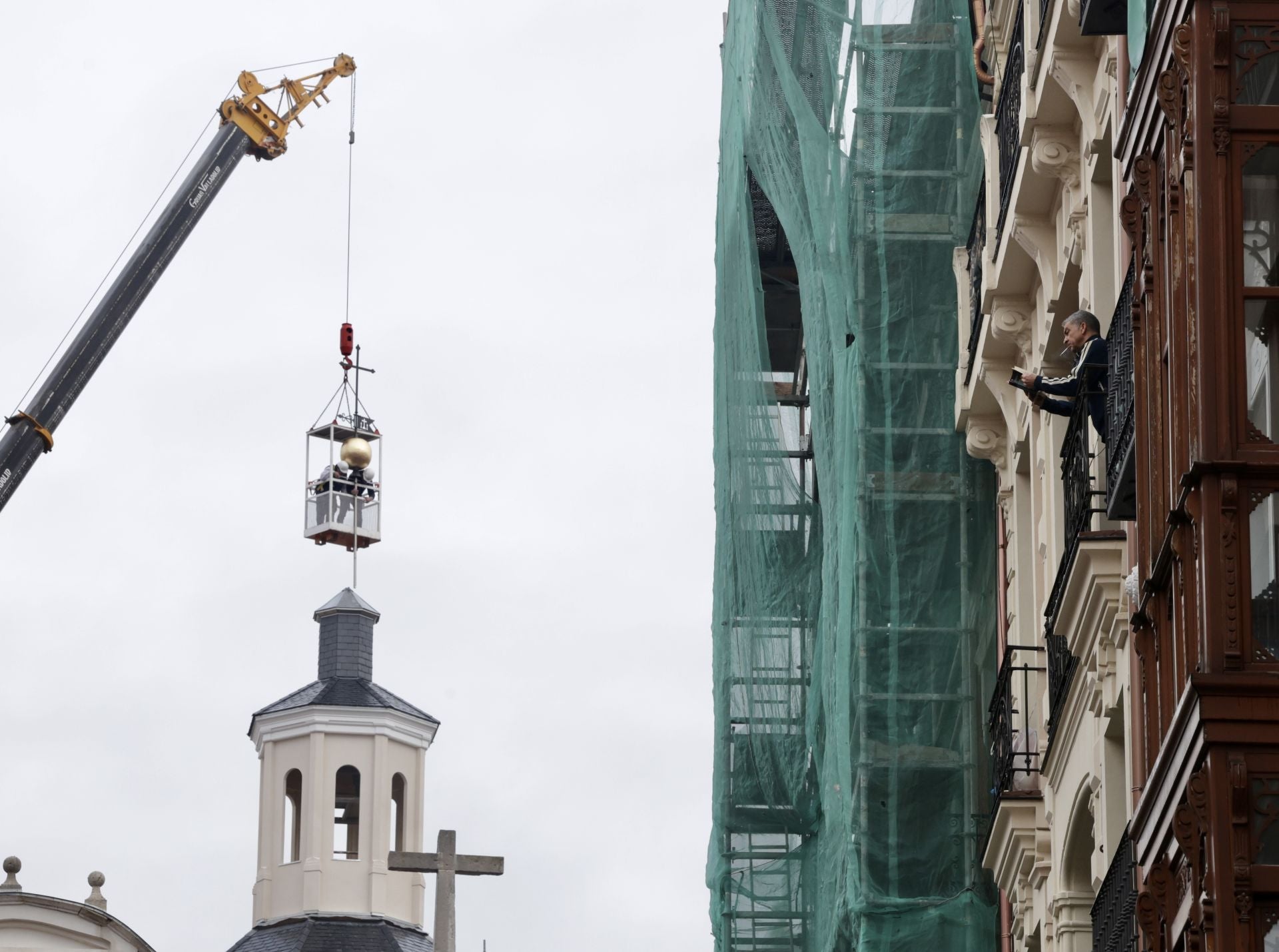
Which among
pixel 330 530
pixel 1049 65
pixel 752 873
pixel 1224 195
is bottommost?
pixel 1224 195

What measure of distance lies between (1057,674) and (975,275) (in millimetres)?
5186

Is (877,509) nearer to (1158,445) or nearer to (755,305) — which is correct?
(755,305)

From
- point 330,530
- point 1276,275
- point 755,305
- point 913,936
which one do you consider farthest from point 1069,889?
point 330,530

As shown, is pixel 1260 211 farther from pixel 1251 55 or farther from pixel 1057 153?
pixel 1057 153

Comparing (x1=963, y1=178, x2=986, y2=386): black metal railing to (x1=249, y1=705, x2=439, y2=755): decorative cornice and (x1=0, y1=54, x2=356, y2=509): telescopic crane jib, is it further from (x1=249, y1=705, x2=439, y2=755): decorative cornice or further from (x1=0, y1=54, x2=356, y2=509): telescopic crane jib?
(x1=249, y1=705, x2=439, y2=755): decorative cornice

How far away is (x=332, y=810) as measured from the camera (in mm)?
69938

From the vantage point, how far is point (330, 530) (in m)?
81.7

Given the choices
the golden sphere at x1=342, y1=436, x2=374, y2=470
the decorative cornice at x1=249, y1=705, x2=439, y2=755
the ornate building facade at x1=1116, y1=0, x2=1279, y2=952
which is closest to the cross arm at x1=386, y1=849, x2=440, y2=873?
the ornate building facade at x1=1116, y1=0, x2=1279, y2=952

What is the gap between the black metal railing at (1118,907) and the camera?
18.8 m

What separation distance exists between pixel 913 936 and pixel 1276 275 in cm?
1321

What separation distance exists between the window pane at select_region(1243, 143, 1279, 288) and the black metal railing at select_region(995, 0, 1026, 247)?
29.8 ft

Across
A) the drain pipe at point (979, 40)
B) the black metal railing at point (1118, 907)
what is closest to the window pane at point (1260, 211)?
the black metal railing at point (1118, 907)

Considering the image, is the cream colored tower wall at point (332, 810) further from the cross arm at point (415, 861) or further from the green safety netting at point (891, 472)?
the green safety netting at point (891, 472)

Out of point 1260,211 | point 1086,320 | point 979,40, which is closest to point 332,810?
point 979,40
